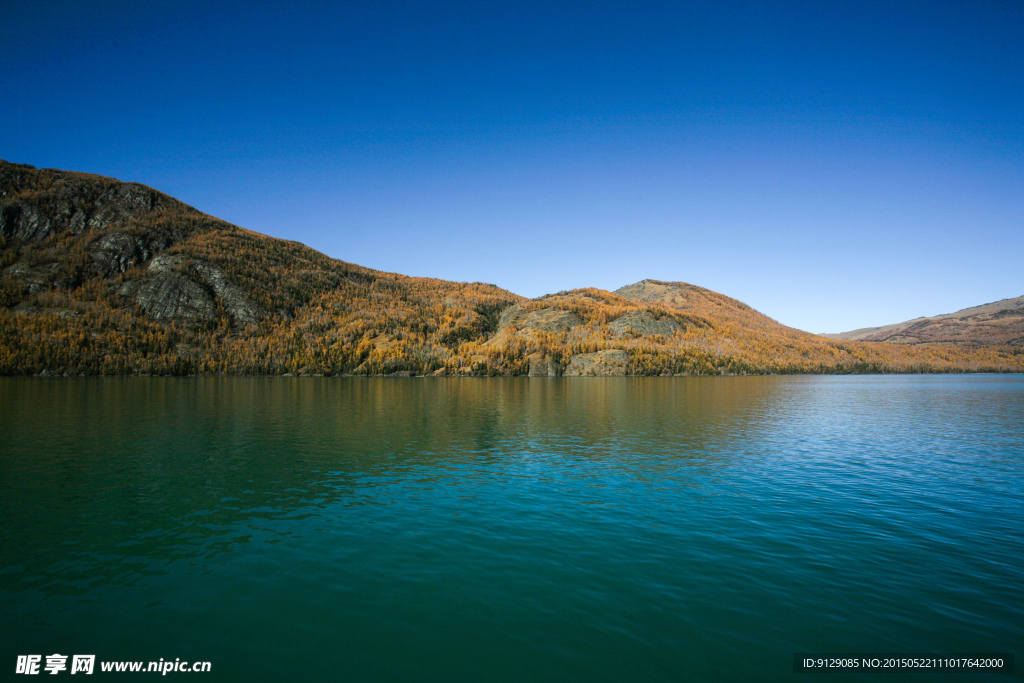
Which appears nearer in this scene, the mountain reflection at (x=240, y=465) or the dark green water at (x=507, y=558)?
the dark green water at (x=507, y=558)

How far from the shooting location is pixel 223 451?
44.5 m

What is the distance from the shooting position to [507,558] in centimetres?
2058

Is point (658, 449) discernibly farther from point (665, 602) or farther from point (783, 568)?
point (665, 602)

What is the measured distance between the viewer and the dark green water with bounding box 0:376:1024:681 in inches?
548

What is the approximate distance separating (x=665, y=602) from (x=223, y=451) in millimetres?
42173

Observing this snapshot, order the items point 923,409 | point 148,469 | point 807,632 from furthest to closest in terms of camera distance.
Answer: point 923,409, point 148,469, point 807,632

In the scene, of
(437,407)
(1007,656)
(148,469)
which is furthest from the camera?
(437,407)

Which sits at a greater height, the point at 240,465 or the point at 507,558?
the point at 507,558

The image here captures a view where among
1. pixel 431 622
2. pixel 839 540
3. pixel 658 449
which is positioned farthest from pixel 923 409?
pixel 431 622

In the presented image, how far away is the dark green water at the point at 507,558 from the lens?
13.9 m

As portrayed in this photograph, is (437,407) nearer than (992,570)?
No

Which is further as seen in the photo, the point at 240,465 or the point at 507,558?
the point at 240,465

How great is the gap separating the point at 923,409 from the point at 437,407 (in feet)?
274

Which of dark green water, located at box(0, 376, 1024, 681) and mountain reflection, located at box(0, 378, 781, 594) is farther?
mountain reflection, located at box(0, 378, 781, 594)
